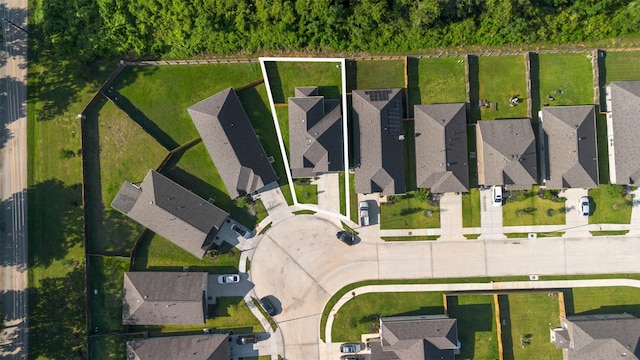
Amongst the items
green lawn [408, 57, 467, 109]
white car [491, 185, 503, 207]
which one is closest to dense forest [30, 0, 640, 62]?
green lawn [408, 57, 467, 109]

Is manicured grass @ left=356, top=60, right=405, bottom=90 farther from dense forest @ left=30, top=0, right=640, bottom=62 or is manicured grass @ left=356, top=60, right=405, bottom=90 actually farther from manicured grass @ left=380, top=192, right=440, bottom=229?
manicured grass @ left=380, top=192, right=440, bottom=229

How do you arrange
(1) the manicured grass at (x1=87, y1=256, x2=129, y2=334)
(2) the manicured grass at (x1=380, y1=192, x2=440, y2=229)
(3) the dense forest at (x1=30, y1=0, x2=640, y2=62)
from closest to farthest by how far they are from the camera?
(3) the dense forest at (x1=30, y1=0, x2=640, y2=62) < (1) the manicured grass at (x1=87, y1=256, x2=129, y2=334) < (2) the manicured grass at (x1=380, y1=192, x2=440, y2=229)

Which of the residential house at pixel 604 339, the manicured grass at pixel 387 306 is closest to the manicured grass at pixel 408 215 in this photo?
the manicured grass at pixel 387 306

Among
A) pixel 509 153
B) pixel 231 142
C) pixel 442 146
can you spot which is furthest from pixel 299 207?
pixel 509 153

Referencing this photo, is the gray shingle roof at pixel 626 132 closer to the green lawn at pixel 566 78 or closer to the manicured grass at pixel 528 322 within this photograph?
the green lawn at pixel 566 78

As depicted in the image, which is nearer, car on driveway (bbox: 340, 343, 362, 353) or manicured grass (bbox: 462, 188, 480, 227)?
car on driveway (bbox: 340, 343, 362, 353)

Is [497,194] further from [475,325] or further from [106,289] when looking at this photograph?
[106,289]
